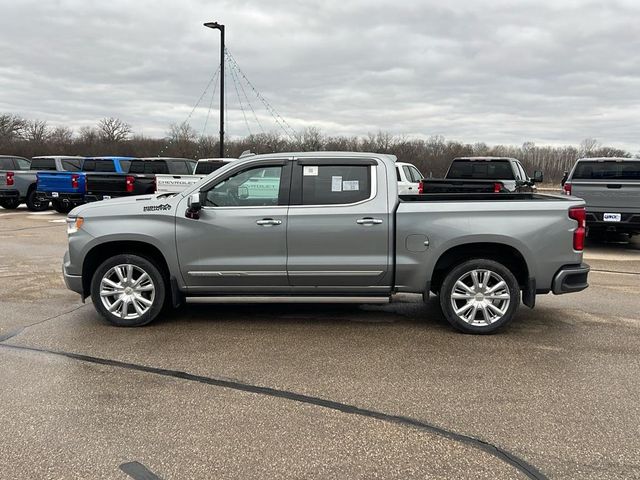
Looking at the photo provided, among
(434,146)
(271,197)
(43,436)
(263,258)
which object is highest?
(434,146)

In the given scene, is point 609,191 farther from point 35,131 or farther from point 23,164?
point 35,131

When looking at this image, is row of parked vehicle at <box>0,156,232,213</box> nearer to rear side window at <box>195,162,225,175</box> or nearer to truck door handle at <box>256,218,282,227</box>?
rear side window at <box>195,162,225,175</box>

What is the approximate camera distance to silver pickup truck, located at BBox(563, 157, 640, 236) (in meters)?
11.1

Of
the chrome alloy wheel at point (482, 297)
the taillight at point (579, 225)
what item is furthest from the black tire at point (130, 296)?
the taillight at point (579, 225)

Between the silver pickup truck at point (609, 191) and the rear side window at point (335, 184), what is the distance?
7503 mm

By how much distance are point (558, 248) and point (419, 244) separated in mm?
1362

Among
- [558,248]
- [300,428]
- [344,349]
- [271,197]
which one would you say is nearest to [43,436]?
[300,428]

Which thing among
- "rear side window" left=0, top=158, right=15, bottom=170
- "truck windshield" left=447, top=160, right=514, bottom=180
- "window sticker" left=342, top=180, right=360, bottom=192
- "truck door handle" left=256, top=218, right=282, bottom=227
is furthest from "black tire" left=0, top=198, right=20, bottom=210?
"window sticker" left=342, top=180, right=360, bottom=192

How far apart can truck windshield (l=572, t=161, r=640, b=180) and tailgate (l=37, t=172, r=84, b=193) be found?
48.9 feet

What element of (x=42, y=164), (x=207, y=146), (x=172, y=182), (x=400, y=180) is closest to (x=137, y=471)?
(x=400, y=180)

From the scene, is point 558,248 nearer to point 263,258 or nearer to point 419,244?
point 419,244

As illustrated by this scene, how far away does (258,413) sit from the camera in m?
3.79

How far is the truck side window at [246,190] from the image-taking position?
5.70m

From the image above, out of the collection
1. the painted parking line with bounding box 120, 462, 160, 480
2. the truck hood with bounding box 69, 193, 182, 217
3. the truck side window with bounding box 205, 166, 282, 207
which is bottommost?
the painted parking line with bounding box 120, 462, 160, 480
